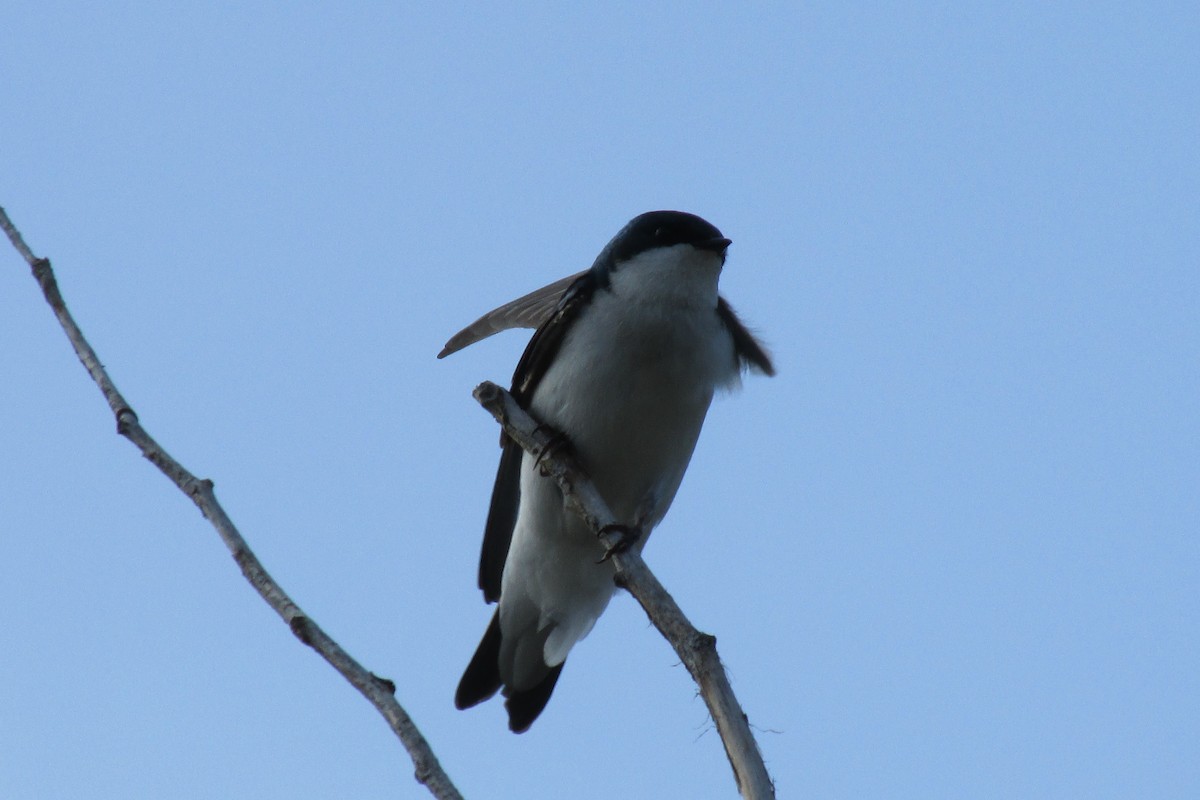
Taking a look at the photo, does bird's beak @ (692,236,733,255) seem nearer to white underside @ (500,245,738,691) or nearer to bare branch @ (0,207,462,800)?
white underside @ (500,245,738,691)

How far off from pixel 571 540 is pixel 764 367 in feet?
4.19

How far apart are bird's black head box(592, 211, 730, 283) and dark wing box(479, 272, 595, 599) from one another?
16 centimetres

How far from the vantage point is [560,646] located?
7.04 meters

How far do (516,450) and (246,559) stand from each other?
4.04 metres

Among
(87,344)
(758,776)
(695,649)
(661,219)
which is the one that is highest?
(661,219)

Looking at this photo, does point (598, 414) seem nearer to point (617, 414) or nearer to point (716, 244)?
point (617, 414)

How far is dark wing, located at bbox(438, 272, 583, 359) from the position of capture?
7418 millimetres

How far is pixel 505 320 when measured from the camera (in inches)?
297

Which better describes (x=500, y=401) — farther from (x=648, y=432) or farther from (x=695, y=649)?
(x=695, y=649)

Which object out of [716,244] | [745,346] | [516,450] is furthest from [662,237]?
[516,450]

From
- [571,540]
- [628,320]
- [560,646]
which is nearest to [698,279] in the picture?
[628,320]

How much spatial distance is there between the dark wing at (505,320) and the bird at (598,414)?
0.04 ft

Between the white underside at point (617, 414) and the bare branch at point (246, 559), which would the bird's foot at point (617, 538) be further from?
the bare branch at point (246, 559)

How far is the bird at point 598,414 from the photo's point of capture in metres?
6.23
